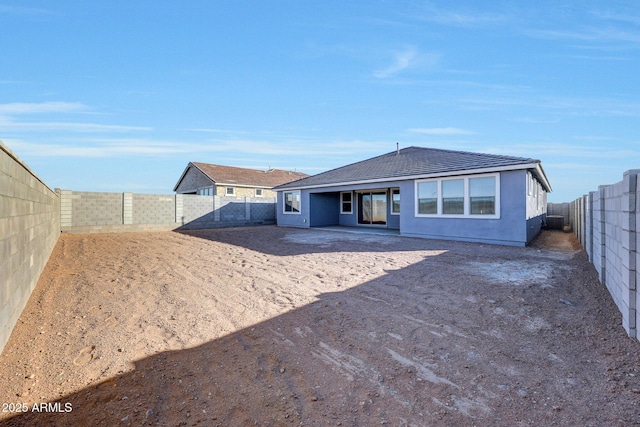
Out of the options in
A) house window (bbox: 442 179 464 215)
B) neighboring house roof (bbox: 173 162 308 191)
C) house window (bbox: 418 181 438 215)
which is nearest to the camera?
house window (bbox: 442 179 464 215)

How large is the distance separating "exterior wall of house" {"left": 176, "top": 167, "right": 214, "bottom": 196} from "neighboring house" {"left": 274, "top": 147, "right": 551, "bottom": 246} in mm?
12257

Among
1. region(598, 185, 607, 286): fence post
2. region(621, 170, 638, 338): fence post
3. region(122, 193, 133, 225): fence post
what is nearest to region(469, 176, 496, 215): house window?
region(598, 185, 607, 286): fence post

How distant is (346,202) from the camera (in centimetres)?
1886

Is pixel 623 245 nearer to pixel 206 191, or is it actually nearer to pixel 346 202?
pixel 346 202

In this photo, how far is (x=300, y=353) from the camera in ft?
10.3

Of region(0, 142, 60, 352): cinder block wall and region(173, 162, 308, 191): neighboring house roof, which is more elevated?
region(173, 162, 308, 191): neighboring house roof

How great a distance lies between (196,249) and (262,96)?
842 centimetres

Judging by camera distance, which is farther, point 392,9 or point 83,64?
point 83,64

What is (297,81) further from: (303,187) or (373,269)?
(373,269)

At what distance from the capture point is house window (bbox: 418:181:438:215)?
12.2m

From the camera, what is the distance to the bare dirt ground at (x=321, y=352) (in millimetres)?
2256

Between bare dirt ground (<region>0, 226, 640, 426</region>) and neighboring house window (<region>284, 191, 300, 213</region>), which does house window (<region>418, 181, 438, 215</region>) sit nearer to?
bare dirt ground (<region>0, 226, 640, 426</region>)

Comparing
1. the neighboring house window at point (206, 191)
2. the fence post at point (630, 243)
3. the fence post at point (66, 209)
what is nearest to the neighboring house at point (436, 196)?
the fence post at point (630, 243)

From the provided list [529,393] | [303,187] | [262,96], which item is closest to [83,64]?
[262,96]
